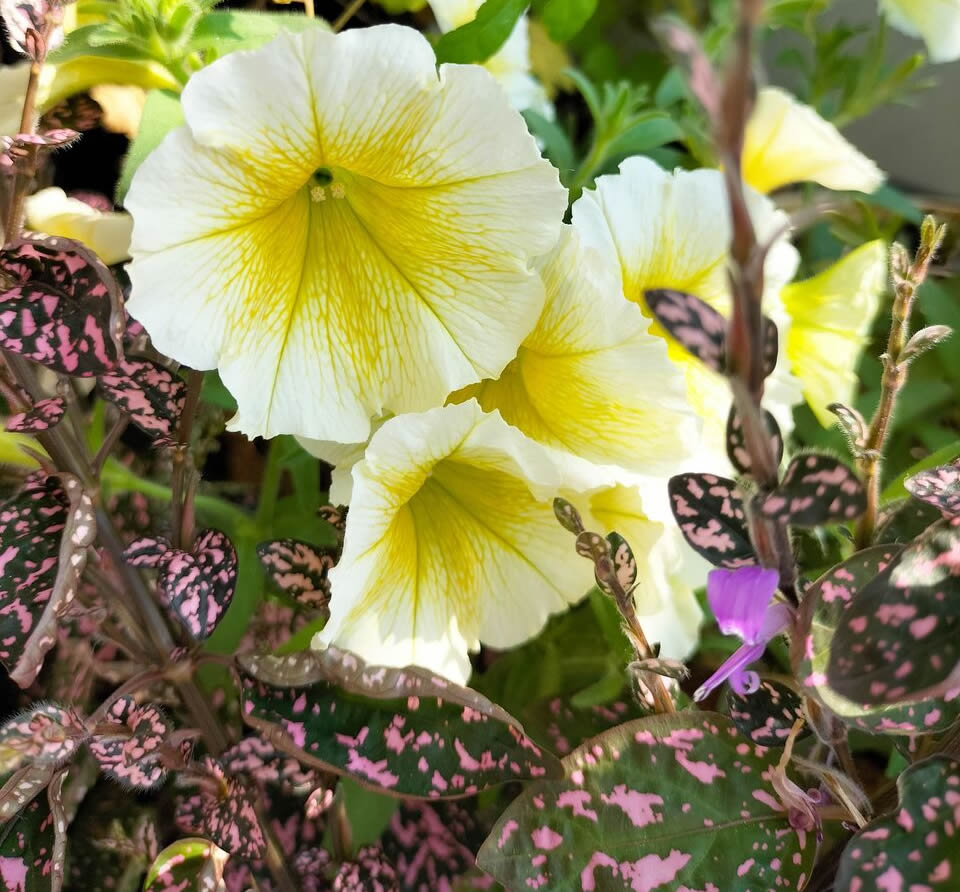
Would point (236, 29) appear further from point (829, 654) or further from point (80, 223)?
point (829, 654)

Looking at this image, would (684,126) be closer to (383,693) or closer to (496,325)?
(496,325)

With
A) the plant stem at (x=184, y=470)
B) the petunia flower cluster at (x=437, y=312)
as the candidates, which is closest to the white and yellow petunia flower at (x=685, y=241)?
the petunia flower cluster at (x=437, y=312)

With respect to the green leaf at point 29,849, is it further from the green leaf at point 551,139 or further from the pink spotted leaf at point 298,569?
the green leaf at point 551,139

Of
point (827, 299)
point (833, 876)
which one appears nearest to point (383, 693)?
point (833, 876)

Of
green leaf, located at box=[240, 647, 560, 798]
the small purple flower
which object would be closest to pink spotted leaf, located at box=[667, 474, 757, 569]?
the small purple flower

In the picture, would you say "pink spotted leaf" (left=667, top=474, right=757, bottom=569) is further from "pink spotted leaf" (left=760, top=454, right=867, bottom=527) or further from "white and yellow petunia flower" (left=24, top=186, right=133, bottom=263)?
"white and yellow petunia flower" (left=24, top=186, right=133, bottom=263)

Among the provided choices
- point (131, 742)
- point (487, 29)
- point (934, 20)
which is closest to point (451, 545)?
point (131, 742)
